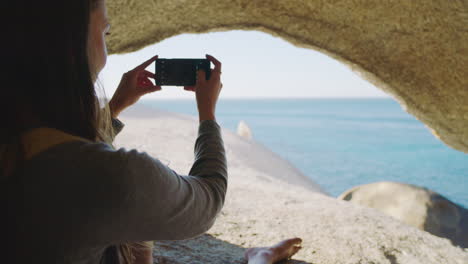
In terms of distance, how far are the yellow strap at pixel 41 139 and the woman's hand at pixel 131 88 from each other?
549mm

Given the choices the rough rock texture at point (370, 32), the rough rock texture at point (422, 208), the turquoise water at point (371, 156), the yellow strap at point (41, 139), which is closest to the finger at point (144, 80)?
the yellow strap at point (41, 139)

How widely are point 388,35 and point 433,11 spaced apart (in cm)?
33

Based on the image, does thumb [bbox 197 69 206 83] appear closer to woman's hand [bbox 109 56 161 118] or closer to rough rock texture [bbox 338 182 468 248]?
woman's hand [bbox 109 56 161 118]

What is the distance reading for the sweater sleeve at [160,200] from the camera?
2.06 feet

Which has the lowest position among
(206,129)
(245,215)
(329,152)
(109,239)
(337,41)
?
(329,152)

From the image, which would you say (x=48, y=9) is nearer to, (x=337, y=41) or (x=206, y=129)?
(x=206, y=129)

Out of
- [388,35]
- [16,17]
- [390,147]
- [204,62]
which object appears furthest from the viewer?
[390,147]

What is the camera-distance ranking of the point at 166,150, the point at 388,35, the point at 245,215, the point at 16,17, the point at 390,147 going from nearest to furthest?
the point at 16,17, the point at 388,35, the point at 245,215, the point at 166,150, the point at 390,147

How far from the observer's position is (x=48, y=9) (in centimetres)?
66

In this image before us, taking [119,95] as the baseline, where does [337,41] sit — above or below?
above

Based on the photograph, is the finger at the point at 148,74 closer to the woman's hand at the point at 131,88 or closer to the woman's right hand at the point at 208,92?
the woman's hand at the point at 131,88

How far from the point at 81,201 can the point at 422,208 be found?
599 centimetres

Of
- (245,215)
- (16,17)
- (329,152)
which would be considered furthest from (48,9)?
(329,152)

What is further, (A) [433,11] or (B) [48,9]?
(A) [433,11]
